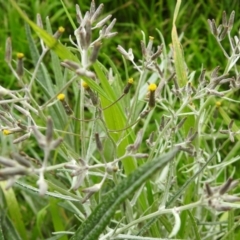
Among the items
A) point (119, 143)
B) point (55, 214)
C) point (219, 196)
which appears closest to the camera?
point (219, 196)

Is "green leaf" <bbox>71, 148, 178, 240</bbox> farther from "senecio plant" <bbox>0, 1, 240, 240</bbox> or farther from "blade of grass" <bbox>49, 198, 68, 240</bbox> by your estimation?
"blade of grass" <bbox>49, 198, 68, 240</bbox>

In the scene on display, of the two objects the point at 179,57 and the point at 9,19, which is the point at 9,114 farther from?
the point at 9,19

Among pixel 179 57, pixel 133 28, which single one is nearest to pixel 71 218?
pixel 179 57

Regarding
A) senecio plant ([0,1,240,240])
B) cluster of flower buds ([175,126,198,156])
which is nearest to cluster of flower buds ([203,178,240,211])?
senecio plant ([0,1,240,240])

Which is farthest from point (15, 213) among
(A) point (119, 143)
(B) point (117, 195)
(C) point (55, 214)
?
(B) point (117, 195)

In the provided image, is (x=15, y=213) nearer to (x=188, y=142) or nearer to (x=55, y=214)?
(x=55, y=214)

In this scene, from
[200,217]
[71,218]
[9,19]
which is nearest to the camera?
[200,217]

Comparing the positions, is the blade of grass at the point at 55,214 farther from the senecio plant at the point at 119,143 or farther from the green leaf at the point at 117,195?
the green leaf at the point at 117,195

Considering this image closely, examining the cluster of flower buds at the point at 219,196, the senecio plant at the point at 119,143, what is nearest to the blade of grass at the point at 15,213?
the senecio plant at the point at 119,143
